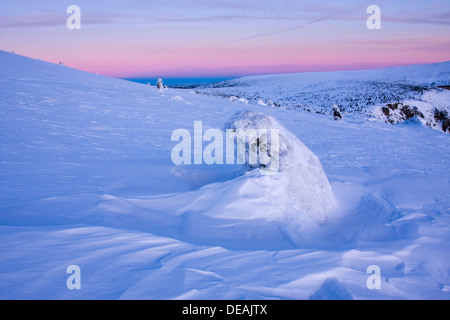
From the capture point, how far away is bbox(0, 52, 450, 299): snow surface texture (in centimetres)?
196

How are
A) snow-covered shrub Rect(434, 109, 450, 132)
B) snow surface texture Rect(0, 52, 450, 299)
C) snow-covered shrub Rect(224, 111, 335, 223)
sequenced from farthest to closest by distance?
snow-covered shrub Rect(434, 109, 450, 132), snow-covered shrub Rect(224, 111, 335, 223), snow surface texture Rect(0, 52, 450, 299)

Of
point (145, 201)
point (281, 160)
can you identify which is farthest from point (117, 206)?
point (281, 160)

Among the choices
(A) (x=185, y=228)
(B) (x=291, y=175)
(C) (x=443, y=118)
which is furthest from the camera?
(C) (x=443, y=118)

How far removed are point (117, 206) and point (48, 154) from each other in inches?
96.6

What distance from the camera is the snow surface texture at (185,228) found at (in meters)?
1.96

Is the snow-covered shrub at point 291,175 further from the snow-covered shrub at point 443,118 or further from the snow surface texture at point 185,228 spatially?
the snow-covered shrub at point 443,118

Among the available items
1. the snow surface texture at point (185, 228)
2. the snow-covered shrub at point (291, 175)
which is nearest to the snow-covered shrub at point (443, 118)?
the snow surface texture at point (185, 228)

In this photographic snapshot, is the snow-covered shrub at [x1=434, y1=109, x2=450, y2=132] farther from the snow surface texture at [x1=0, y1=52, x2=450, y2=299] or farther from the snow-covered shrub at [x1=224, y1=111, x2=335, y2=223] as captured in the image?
the snow-covered shrub at [x1=224, y1=111, x2=335, y2=223]

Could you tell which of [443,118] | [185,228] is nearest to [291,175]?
[185,228]

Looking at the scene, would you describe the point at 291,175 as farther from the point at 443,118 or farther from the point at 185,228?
the point at 443,118

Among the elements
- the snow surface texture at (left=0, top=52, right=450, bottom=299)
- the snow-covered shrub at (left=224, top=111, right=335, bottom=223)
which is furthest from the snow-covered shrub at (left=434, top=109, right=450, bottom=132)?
the snow-covered shrub at (left=224, top=111, right=335, bottom=223)

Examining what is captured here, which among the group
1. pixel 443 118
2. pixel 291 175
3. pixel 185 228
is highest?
pixel 443 118

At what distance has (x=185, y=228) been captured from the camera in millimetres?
2902

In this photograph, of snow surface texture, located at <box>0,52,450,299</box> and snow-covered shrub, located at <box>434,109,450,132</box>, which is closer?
snow surface texture, located at <box>0,52,450,299</box>
